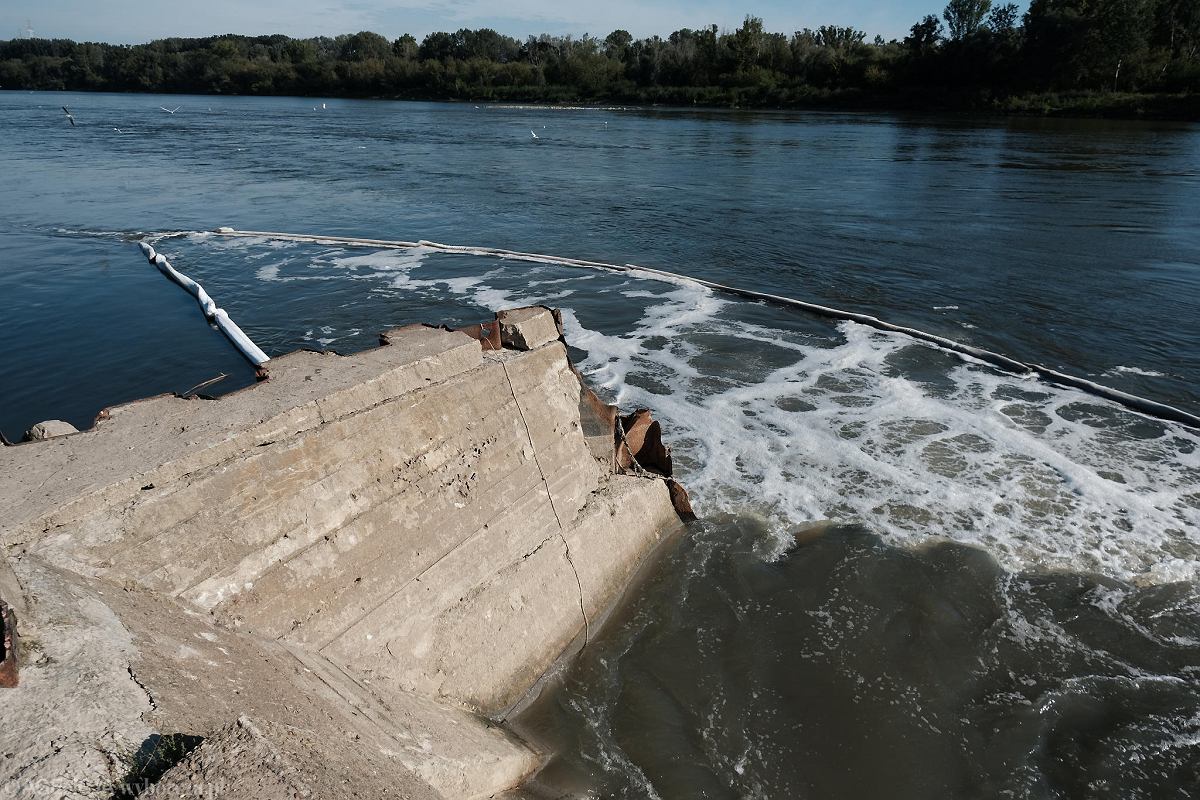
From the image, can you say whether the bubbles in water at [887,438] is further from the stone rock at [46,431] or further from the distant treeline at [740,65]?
the distant treeline at [740,65]

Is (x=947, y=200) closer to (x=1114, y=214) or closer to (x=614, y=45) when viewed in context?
(x=1114, y=214)

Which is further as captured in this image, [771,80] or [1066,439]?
[771,80]

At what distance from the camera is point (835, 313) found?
505 inches

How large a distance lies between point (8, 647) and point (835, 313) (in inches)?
484

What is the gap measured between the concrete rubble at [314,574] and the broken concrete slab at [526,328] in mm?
25

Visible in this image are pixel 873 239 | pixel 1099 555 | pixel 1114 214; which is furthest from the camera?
pixel 1114 214

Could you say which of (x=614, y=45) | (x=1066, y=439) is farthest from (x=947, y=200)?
(x=614, y=45)

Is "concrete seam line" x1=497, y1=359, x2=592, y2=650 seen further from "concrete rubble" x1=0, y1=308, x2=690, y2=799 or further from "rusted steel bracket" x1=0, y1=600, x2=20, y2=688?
"rusted steel bracket" x1=0, y1=600, x2=20, y2=688

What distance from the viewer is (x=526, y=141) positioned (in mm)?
45312

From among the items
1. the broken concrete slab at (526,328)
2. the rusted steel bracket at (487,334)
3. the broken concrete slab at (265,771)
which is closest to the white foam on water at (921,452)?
the broken concrete slab at (526,328)

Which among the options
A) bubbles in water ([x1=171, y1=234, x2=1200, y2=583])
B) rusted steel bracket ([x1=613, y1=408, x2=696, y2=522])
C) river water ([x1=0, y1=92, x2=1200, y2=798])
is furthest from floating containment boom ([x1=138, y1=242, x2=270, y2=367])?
rusted steel bracket ([x1=613, y1=408, x2=696, y2=522])

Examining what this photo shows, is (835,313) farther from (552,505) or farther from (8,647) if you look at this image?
(8,647)

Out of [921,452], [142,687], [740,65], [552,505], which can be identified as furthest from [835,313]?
[740,65]

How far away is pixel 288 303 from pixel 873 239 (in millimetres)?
14471
